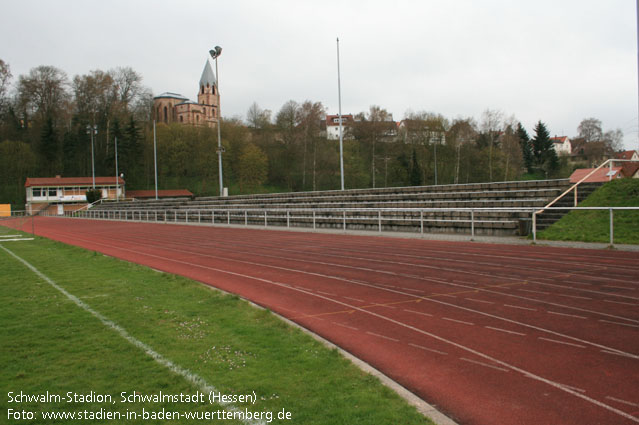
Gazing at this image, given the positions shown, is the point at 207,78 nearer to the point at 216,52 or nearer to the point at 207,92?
the point at 207,92

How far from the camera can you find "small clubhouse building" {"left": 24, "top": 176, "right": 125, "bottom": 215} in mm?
62509

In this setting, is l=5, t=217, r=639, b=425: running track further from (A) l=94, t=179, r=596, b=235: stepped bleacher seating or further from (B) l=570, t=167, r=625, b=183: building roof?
(B) l=570, t=167, r=625, b=183: building roof

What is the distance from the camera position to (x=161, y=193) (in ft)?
226

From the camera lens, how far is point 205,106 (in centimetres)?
11356

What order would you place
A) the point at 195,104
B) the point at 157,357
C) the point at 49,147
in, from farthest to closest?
the point at 195,104 < the point at 49,147 < the point at 157,357

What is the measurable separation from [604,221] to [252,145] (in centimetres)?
5713

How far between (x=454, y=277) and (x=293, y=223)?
1574cm

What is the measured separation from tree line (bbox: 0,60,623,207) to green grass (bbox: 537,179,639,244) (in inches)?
1552

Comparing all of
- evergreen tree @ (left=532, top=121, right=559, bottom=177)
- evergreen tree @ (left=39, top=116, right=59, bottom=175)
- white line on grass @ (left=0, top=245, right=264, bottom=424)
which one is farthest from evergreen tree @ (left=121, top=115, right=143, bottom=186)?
white line on grass @ (left=0, top=245, right=264, bottom=424)

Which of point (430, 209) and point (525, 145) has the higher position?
point (525, 145)

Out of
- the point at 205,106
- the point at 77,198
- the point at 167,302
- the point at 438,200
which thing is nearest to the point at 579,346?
the point at 167,302

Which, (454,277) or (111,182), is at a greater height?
(111,182)

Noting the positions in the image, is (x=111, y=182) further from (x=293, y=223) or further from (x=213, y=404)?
(x=213, y=404)

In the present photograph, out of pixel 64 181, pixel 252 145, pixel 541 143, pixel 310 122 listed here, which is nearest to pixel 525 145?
pixel 541 143
